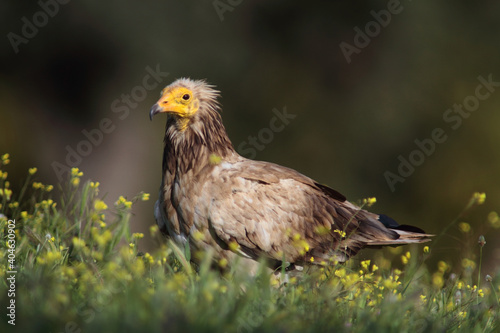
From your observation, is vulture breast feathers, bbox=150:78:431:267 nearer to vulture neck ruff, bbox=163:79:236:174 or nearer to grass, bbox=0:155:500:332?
vulture neck ruff, bbox=163:79:236:174

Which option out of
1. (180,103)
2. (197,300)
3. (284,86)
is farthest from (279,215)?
(284,86)

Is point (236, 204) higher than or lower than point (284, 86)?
lower

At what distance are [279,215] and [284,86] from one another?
1095cm

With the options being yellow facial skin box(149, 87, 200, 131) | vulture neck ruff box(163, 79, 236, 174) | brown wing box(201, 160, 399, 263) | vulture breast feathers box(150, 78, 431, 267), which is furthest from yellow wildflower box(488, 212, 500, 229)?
yellow facial skin box(149, 87, 200, 131)

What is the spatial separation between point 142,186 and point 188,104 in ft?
25.5

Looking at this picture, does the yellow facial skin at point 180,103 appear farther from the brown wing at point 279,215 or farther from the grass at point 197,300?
the grass at point 197,300

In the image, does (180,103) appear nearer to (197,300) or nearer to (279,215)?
(279,215)

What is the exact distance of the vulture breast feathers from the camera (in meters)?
5.79

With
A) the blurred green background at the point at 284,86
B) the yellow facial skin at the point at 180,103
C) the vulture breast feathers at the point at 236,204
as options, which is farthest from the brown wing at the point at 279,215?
the blurred green background at the point at 284,86

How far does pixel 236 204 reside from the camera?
5.83m

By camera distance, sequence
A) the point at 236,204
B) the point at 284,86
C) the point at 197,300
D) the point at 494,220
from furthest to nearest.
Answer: the point at 284,86, the point at 236,204, the point at 494,220, the point at 197,300

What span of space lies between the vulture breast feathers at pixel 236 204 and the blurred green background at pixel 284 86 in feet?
16.8

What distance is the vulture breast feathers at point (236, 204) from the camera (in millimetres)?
5785

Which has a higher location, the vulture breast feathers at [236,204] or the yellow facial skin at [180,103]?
the yellow facial skin at [180,103]
